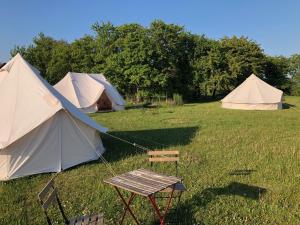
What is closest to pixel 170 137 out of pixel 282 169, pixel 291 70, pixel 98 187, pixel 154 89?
pixel 282 169

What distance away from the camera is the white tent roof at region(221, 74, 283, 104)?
2567 cm

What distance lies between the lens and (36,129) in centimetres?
830

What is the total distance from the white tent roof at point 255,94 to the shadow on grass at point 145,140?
12.4 meters

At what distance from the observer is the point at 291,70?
4709 centimetres

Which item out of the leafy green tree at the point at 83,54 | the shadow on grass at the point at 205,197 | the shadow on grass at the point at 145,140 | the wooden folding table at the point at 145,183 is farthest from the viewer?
the leafy green tree at the point at 83,54

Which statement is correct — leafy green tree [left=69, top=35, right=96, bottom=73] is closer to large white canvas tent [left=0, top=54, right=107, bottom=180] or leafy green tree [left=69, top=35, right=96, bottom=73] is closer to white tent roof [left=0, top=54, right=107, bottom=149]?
white tent roof [left=0, top=54, right=107, bottom=149]

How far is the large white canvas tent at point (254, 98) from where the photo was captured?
2562 cm

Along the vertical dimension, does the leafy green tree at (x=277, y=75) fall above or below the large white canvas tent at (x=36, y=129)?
above

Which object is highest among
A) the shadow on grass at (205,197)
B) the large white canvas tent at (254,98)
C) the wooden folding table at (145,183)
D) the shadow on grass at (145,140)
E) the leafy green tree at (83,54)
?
the leafy green tree at (83,54)

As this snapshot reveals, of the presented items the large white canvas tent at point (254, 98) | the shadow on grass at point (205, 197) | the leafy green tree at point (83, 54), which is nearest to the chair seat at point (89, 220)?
the shadow on grass at point (205, 197)

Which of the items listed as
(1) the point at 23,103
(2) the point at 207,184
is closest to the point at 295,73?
(2) the point at 207,184

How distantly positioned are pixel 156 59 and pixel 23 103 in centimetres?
2551

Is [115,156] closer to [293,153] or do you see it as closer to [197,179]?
[197,179]

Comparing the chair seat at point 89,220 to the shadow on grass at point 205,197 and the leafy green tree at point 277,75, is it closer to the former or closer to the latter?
the shadow on grass at point 205,197
